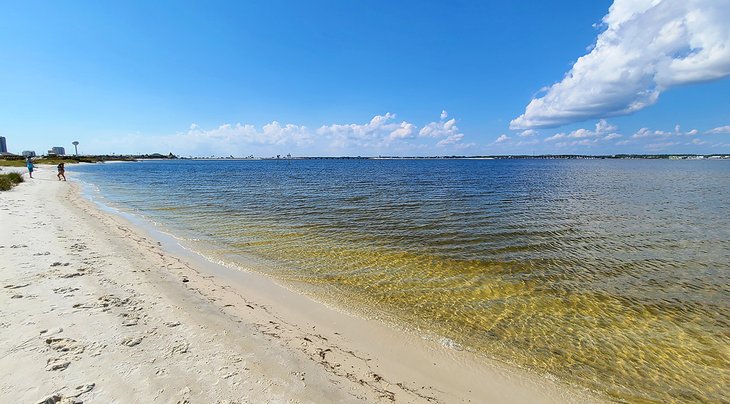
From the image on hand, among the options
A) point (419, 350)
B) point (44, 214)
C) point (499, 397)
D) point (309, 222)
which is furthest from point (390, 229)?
point (44, 214)

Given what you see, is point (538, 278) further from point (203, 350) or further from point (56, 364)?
point (56, 364)

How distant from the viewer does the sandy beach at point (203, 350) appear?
4.75 m

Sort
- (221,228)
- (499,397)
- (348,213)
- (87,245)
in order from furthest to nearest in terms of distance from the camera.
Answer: (348,213)
(221,228)
(87,245)
(499,397)

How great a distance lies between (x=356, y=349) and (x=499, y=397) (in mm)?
2749

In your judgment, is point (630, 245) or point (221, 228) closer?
point (630, 245)

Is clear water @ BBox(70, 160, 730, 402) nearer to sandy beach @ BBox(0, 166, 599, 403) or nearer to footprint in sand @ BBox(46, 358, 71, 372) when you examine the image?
sandy beach @ BBox(0, 166, 599, 403)

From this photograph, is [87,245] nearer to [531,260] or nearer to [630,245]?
[531,260]

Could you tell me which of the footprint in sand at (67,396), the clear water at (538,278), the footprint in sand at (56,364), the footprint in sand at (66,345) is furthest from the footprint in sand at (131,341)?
the clear water at (538,278)

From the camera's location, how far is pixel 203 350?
18.9ft

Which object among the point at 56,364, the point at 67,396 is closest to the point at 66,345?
the point at 56,364

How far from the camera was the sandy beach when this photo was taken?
4750 mm

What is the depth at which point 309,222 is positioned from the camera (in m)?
19.7

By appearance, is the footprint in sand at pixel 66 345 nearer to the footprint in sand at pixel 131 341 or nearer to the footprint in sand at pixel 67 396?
the footprint in sand at pixel 131 341

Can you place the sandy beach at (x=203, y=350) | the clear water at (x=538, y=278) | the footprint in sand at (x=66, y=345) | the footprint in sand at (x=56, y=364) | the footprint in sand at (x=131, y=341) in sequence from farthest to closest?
the clear water at (x=538, y=278) → the footprint in sand at (x=131, y=341) → the footprint in sand at (x=66, y=345) → the footprint in sand at (x=56, y=364) → the sandy beach at (x=203, y=350)
